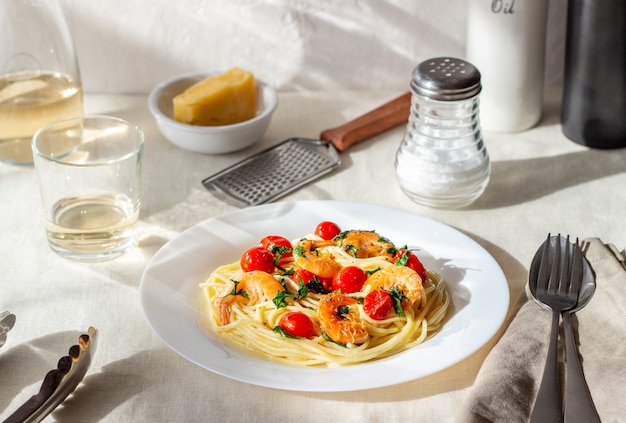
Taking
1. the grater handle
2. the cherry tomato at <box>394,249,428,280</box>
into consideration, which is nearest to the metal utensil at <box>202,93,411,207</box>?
the grater handle

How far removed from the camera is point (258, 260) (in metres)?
1.21

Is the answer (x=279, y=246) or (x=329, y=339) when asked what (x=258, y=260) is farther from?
(x=329, y=339)

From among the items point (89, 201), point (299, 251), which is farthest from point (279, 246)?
point (89, 201)

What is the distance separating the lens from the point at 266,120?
5.28 feet

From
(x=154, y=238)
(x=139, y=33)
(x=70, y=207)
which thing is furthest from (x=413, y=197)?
(x=139, y=33)

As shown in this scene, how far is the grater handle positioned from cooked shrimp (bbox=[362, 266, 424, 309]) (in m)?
0.51

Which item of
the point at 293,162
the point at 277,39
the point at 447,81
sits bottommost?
the point at 293,162

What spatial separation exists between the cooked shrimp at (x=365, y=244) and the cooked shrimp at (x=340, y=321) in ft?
0.42

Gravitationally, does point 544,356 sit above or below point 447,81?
below

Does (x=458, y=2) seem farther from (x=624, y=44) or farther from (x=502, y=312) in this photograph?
(x=502, y=312)

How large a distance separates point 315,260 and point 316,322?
112 millimetres

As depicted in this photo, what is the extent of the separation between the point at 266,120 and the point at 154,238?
35cm

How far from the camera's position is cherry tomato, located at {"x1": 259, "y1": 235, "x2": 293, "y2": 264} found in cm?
124

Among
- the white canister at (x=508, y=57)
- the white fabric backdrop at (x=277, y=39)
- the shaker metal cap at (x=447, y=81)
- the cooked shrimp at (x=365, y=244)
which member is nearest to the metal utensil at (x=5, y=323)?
the cooked shrimp at (x=365, y=244)
